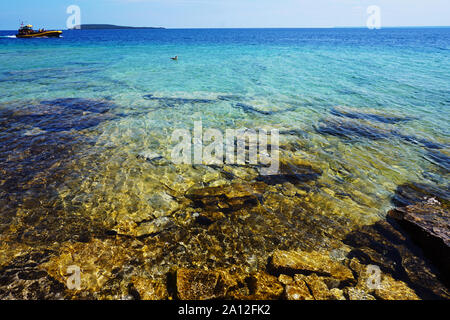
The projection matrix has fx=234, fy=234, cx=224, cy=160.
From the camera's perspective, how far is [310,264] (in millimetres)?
4770

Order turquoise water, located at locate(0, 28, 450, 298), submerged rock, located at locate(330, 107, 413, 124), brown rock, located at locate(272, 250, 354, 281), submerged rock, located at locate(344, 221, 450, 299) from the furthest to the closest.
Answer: submerged rock, located at locate(330, 107, 413, 124) < turquoise water, located at locate(0, 28, 450, 298) < brown rock, located at locate(272, 250, 354, 281) < submerged rock, located at locate(344, 221, 450, 299)

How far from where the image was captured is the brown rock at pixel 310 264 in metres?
4.64

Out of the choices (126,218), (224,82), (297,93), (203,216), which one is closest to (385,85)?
(297,93)

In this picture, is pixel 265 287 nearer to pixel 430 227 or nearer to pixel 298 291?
pixel 298 291

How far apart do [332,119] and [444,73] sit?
2358 centimetres

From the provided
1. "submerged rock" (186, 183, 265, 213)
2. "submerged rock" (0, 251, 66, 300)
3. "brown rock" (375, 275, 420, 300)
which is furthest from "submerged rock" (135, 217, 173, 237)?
"brown rock" (375, 275, 420, 300)

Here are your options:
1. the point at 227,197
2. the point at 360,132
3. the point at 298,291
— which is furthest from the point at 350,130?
the point at 298,291

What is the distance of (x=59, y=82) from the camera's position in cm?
1972

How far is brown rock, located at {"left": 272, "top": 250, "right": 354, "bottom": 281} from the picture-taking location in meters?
4.64

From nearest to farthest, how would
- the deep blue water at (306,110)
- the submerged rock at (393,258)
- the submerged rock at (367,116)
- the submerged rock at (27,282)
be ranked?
the submerged rock at (27,282) < the submerged rock at (393,258) < the deep blue water at (306,110) < the submerged rock at (367,116)

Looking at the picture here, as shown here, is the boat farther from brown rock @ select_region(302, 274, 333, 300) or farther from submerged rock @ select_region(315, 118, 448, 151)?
brown rock @ select_region(302, 274, 333, 300)

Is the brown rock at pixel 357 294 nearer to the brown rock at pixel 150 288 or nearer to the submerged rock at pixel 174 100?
the brown rock at pixel 150 288

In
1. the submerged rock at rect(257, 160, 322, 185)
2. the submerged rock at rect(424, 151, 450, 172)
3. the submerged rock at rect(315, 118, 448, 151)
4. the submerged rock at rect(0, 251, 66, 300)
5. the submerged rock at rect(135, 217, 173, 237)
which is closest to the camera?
the submerged rock at rect(0, 251, 66, 300)

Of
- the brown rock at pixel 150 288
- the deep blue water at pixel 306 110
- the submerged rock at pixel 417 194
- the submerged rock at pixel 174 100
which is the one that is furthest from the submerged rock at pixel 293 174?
the submerged rock at pixel 174 100
